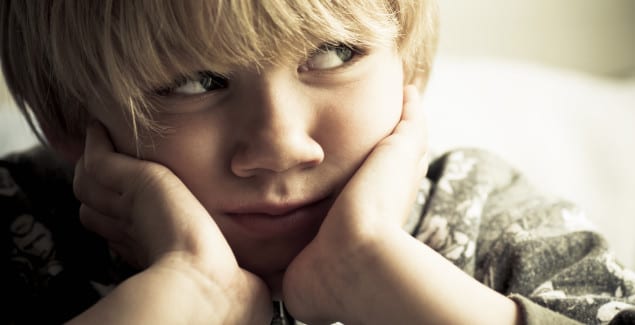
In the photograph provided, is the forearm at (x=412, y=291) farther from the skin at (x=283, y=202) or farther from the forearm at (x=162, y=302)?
the forearm at (x=162, y=302)

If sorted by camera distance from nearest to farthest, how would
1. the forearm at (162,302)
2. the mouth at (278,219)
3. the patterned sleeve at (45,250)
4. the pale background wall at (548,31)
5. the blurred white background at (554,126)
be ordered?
the forearm at (162,302) → the mouth at (278,219) → the patterned sleeve at (45,250) → the blurred white background at (554,126) → the pale background wall at (548,31)

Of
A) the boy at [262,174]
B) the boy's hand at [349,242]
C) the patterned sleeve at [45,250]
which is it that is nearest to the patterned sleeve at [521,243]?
the boy at [262,174]

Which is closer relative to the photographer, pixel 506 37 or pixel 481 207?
pixel 481 207

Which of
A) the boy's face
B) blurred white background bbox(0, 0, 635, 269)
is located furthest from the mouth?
blurred white background bbox(0, 0, 635, 269)

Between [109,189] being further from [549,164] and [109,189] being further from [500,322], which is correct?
[549,164]

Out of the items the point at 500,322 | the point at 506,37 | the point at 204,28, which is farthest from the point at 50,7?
the point at 506,37

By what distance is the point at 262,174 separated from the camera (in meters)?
0.59

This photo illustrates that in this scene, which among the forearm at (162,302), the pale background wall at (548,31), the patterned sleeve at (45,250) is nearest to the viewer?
the forearm at (162,302)

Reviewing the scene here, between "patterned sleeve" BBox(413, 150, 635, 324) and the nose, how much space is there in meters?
0.22

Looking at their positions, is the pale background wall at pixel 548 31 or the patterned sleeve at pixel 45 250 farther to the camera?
the pale background wall at pixel 548 31

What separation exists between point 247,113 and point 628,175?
681 mm

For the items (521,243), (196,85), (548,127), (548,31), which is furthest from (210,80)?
(548,31)

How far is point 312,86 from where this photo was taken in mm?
584

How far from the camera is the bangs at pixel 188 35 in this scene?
528 mm
